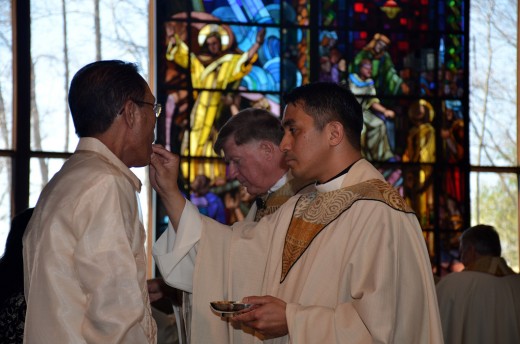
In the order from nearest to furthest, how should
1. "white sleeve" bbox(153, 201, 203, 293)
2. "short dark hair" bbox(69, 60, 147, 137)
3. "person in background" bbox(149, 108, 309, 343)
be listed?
"short dark hair" bbox(69, 60, 147, 137)
"white sleeve" bbox(153, 201, 203, 293)
"person in background" bbox(149, 108, 309, 343)

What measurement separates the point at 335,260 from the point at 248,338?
0.68 metres

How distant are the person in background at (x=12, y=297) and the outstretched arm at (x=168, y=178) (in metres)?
0.75

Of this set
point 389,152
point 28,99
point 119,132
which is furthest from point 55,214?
point 389,152

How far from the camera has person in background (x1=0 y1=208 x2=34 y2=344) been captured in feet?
11.5

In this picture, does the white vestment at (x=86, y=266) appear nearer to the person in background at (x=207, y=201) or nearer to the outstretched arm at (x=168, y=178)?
the outstretched arm at (x=168, y=178)

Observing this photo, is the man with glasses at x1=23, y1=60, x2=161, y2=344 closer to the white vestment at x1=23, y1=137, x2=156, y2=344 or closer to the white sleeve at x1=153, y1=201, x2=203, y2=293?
the white vestment at x1=23, y1=137, x2=156, y2=344

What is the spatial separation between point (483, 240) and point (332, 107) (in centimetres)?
399

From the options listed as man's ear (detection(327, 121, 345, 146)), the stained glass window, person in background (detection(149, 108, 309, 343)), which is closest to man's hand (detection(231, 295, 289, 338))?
man's ear (detection(327, 121, 345, 146))

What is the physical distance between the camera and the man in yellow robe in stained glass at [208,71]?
330 inches

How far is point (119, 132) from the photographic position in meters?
3.47

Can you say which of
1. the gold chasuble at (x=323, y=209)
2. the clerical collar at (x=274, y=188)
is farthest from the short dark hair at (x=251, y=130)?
the gold chasuble at (x=323, y=209)

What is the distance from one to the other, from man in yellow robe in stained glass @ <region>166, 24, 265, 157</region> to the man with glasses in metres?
4.99

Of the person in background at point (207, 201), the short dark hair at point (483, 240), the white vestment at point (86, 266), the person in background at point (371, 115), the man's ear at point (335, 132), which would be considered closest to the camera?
the white vestment at point (86, 266)

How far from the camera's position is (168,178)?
4219mm
